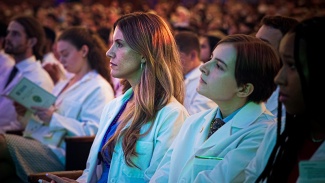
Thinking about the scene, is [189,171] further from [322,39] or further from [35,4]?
[35,4]

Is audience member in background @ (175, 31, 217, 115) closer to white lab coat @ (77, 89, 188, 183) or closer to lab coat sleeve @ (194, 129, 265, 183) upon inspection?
white lab coat @ (77, 89, 188, 183)

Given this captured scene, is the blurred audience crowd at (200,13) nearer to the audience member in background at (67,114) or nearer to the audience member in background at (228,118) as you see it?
the audience member in background at (67,114)

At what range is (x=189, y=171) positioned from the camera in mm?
2355

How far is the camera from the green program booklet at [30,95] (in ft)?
13.1

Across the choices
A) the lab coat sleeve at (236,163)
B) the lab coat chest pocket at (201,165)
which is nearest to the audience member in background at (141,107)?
the lab coat chest pocket at (201,165)

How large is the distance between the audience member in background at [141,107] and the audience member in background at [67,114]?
3.07 ft

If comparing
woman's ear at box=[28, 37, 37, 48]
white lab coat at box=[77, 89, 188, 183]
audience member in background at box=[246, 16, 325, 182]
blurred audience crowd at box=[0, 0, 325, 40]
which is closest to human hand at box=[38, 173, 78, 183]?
white lab coat at box=[77, 89, 188, 183]

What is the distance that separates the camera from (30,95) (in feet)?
13.2

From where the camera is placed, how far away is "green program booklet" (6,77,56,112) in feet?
13.1

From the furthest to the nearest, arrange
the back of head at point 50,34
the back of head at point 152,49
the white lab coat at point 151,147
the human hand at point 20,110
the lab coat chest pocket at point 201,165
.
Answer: the back of head at point 50,34 → the human hand at point 20,110 → the back of head at point 152,49 → the white lab coat at point 151,147 → the lab coat chest pocket at point 201,165

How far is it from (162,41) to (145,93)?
0.26 m

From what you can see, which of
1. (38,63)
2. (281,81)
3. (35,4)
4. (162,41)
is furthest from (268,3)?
(281,81)

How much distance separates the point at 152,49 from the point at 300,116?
1.05 meters

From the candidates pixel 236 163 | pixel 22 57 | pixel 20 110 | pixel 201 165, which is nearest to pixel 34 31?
pixel 22 57
